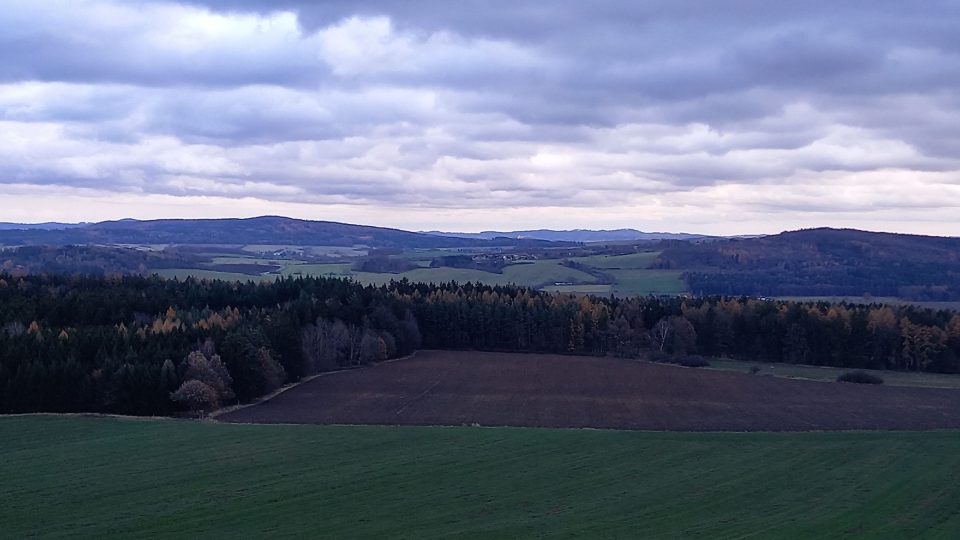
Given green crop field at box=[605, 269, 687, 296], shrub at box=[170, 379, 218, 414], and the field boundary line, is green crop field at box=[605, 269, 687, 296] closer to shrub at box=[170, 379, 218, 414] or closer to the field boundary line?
the field boundary line

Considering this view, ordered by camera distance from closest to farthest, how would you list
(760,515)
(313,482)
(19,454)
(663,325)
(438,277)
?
1. (760,515)
2. (313,482)
3. (19,454)
4. (663,325)
5. (438,277)

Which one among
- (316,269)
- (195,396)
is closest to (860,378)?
(195,396)

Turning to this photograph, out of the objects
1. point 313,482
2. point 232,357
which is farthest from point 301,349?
point 313,482

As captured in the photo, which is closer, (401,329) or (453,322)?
(401,329)

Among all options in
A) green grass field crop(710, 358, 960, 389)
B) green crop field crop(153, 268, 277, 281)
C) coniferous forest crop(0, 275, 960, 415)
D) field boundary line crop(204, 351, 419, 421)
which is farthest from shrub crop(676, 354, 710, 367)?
green crop field crop(153, 268, 277, 281)

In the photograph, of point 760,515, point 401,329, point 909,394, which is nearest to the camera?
point 760,515

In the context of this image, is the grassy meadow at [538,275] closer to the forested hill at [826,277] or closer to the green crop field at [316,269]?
the green crop field at [316,269]

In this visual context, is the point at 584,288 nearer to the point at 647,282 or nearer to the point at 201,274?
the point at 647,282

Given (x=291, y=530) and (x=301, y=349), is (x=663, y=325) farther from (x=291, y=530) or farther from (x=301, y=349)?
(x=291, y=530)
